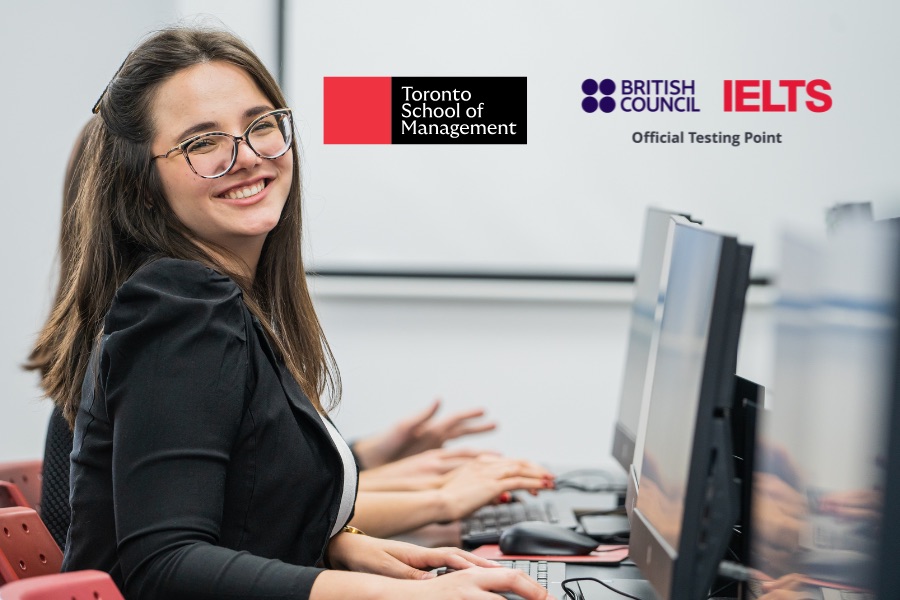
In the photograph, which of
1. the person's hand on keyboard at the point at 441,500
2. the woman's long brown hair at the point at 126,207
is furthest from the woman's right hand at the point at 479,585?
the person's hand on keyboard at the point at 441,500

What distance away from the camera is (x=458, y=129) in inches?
101

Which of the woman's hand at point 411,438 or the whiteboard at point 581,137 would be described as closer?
the woman's hand at point 411,438

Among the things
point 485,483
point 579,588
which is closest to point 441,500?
point 485,483

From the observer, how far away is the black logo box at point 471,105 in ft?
8.17

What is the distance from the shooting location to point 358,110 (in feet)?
8.38

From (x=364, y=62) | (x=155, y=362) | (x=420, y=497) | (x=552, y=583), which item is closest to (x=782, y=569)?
(x=552, y=583)

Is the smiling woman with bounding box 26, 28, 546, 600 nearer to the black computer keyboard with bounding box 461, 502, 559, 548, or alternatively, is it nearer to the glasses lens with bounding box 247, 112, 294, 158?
the glasses lens with bounding box 247, 112, 294, 158

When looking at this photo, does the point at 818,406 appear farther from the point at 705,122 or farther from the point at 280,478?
the point at 705,122

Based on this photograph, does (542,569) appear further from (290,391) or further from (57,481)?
(57,481)

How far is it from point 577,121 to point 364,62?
0.62m

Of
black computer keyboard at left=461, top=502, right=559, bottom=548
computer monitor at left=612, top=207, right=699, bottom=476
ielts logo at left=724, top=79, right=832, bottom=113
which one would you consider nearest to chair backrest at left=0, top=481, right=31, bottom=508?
black computer keyboard at left=461, top=502, right=559, bottom=548

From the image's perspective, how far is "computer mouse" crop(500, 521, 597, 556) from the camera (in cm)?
130

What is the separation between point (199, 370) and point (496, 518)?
0.77m

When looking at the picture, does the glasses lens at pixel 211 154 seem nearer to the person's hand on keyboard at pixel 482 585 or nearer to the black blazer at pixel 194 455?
the black blazer at pixel 194 455
